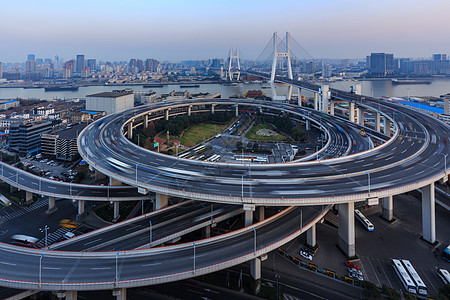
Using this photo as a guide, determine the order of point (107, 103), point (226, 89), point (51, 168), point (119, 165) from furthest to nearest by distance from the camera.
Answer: point (226, 89) → point (107, 103) → point (51, 168) → point (119, 165)

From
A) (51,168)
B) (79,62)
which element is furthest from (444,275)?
(79,62)

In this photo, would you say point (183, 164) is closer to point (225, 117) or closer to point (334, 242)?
point (334, 242)

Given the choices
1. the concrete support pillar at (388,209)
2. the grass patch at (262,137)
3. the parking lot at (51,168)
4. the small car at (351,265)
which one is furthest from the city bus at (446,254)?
the parking lot at (51,168)

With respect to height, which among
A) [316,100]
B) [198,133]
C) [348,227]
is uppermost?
[316,100]

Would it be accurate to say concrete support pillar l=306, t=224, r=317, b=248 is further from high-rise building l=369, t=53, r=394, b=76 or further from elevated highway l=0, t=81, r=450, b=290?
high-rise building l=369, t=53, r=394, b=76

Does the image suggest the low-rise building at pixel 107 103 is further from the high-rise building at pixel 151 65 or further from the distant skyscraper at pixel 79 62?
the distant skyscraper at pixel 79 62

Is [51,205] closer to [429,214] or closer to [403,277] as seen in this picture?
[403,277]

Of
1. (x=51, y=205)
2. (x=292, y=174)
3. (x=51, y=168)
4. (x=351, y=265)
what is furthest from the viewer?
(x=51, y=168)
